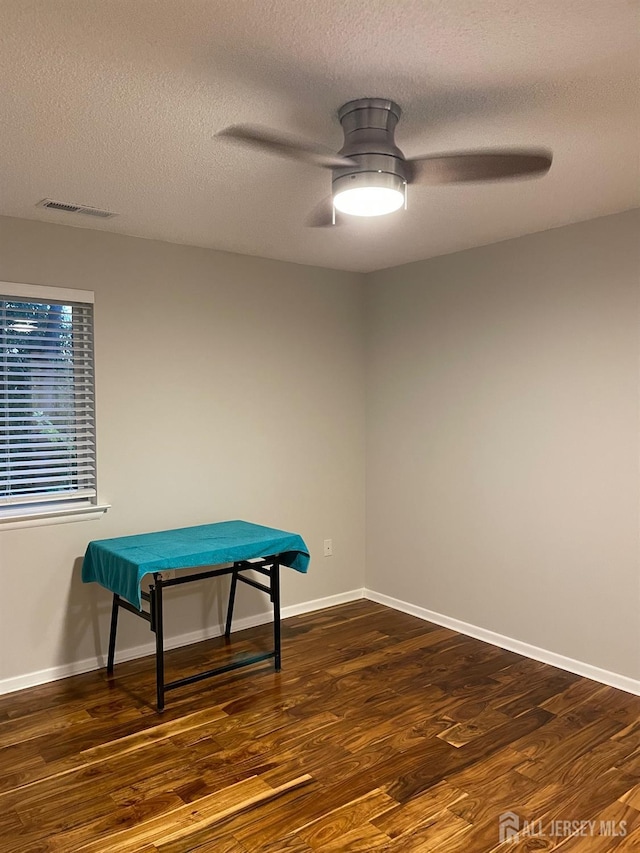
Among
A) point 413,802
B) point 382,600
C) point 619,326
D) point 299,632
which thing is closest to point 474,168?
point 619,326

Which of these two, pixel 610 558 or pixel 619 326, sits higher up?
pixel 619 326

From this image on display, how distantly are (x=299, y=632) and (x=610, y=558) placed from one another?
1.89 m

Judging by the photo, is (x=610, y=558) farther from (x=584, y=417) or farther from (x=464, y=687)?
(x=464, y=687)

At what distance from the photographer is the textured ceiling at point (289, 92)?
5.42 ft

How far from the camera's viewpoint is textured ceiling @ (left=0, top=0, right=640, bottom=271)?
165cm

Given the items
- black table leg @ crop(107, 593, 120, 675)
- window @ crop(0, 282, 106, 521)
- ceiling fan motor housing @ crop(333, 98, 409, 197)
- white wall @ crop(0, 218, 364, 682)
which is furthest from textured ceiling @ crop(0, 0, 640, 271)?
black table leg @ crop(107, 593, 120, 675)

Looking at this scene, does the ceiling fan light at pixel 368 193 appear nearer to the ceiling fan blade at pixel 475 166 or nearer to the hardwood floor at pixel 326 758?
the ceiling fan blade at pixel 475 166

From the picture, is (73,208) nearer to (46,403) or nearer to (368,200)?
(46,403)

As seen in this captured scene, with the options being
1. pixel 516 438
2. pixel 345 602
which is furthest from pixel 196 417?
pixel 516 438

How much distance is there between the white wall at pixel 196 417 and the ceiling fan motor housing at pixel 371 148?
6.45 feet

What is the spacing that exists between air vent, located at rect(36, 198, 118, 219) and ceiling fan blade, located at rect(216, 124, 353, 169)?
1488mm

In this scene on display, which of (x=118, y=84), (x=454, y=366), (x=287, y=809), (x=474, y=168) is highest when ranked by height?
(x=118, y=84)

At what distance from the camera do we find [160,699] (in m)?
3.13
